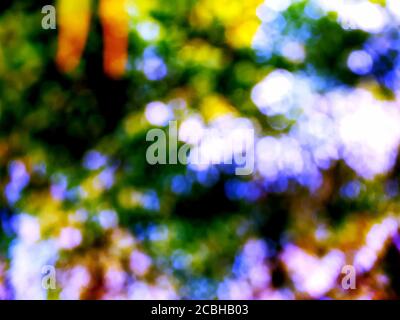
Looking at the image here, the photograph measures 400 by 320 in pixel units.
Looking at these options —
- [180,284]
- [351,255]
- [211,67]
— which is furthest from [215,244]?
[211,67]

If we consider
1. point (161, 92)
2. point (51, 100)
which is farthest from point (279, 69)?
point (51, 100)

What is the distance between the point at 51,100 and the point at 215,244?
62 centimetres

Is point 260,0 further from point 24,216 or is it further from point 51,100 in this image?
point 24,216

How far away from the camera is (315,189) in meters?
1.51

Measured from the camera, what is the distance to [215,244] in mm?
1466

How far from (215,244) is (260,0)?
2.28 feet

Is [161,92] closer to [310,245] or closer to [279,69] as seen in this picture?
[279,69]
